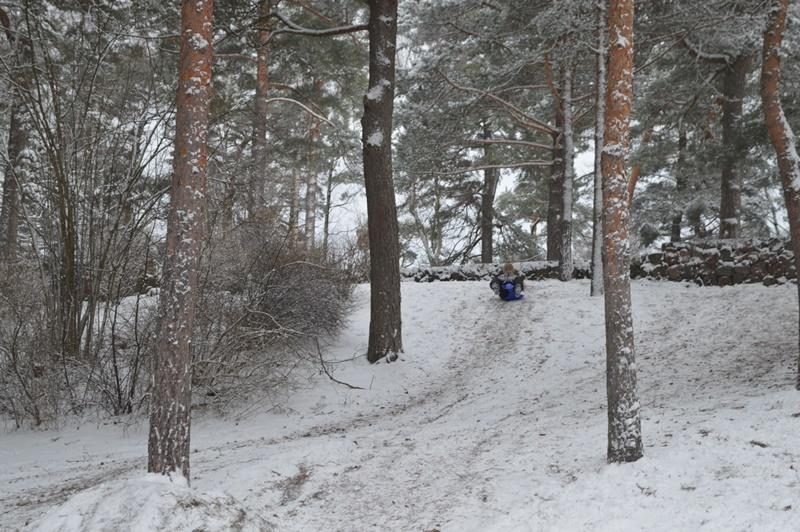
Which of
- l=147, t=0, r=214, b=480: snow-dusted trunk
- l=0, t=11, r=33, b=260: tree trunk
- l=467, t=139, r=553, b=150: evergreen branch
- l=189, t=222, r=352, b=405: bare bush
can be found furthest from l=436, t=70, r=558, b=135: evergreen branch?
l=147, t=0, r=214, b=480: snow-dusted trunk

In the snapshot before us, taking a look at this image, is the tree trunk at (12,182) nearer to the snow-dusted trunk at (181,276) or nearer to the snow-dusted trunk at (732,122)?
the snow-dusted trunk at (181,276)

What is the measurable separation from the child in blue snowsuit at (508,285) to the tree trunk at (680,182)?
267 inches

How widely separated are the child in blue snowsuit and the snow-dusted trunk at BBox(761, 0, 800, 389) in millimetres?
6845

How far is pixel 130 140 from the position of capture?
7.44 metres

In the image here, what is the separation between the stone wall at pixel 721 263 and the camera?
33.9 feet

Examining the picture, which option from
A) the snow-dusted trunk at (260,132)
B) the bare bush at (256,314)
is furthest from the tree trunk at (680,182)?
the bare bush at (256,314)

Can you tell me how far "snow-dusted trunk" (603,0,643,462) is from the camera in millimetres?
4258

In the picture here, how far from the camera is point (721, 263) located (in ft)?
37.0

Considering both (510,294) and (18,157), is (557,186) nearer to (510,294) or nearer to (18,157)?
Answer: (510,294)

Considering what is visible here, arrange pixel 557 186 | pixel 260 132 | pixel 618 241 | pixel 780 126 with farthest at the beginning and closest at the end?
pixel 557 186 → pixel 260 132 → pixel 780 126 → pixel 618 241

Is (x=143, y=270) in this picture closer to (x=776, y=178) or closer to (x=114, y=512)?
(x=114, y=512)

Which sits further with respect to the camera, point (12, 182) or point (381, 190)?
point (381, 190)

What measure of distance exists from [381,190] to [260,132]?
4732 mm

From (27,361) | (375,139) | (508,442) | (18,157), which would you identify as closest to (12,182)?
(18,157)
